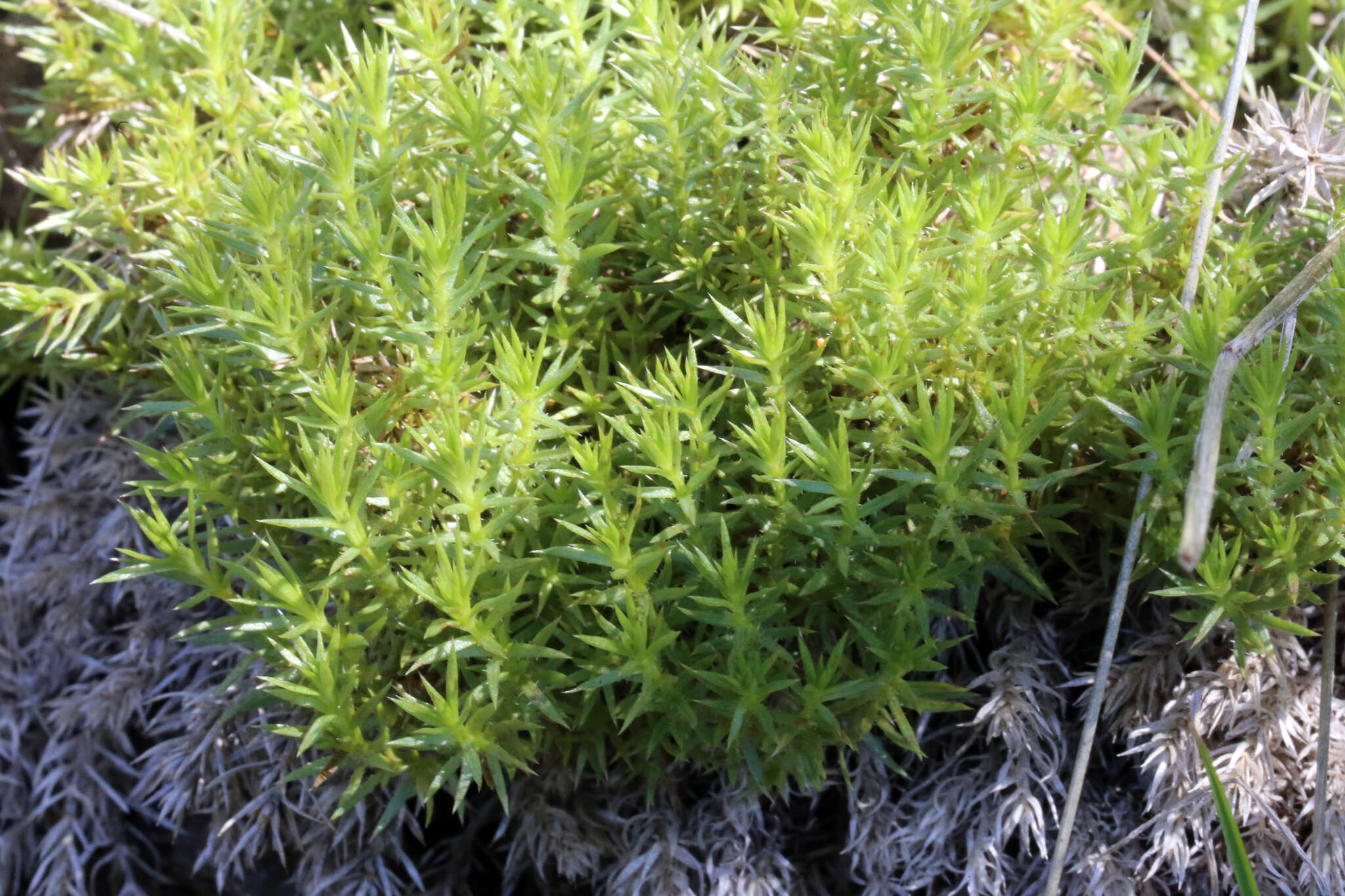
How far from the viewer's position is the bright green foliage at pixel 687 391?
4.66ft

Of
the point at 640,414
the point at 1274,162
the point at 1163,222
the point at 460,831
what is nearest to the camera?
the point at 640,414

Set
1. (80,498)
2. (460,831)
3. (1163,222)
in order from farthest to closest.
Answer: (80,498) < (460,831) < (1163,222)

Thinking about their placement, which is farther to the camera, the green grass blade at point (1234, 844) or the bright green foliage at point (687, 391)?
the bright green foliage at point (687, 391)

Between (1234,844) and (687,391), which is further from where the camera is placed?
(687,391)

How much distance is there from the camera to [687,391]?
1404mm

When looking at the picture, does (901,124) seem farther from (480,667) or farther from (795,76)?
(480,667)

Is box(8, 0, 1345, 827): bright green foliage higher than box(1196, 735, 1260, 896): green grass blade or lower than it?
higher

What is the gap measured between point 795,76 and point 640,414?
27.9 inches

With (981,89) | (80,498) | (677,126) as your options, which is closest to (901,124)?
(981,89)

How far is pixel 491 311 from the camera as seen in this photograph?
1654 millimetres

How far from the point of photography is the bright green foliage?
142 centimetres

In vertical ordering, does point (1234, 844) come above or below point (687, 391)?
below

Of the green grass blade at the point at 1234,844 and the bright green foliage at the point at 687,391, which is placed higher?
the bright green foliage at the point at 687,391

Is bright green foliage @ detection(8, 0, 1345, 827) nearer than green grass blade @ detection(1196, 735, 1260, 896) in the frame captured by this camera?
No
